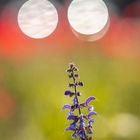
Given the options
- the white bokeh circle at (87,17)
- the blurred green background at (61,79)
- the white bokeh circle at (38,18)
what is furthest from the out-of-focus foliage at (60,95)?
the white bokeh circle at (87,17)

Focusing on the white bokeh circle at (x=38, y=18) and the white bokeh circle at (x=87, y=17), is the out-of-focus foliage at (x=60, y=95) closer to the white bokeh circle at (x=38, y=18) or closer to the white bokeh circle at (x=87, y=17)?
the white bokeh circle at (x=38, y=18)

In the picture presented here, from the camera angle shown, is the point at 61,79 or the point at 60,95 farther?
the point at 61,79

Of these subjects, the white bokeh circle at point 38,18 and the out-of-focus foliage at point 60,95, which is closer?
the out-of-focus foliage at point 60,95

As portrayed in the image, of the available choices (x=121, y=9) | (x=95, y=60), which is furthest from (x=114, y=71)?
(x=121, y=9)

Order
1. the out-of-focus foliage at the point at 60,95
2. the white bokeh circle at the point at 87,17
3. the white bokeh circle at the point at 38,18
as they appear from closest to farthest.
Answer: the out-of-focus foliage at the point at 60,95 → the white bokeh circle at the point at 38,18 → the white bokeh circle at the point at 87,17

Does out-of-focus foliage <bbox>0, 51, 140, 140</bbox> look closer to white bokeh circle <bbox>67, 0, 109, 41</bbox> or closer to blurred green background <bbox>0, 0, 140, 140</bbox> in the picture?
blurred green background <bbox>0, 0, 140, 140</bbox>

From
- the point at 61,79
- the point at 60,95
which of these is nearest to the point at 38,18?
the point at 61,79

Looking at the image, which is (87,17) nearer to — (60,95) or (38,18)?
(38,18)
